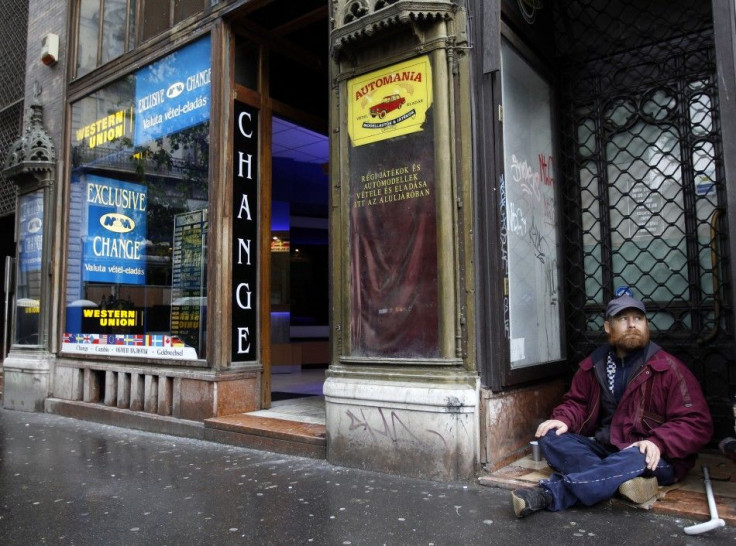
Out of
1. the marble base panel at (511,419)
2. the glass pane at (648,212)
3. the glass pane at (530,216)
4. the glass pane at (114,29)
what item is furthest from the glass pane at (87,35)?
the marble base panel at (511,419)

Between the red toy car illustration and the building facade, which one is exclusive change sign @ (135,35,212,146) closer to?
the building facade

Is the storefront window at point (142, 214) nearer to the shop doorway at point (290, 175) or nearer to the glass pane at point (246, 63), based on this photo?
the glass pane at point (246, 63)

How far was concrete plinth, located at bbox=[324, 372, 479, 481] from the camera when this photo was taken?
4434 mm

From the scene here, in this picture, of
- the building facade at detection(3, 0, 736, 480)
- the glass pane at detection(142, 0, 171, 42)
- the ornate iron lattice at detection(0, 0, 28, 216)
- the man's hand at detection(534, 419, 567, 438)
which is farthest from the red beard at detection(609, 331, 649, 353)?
the ornate iron lattice at detection(0, 0, 28, 216)

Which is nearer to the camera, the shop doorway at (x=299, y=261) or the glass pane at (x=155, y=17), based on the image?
the glass pane at (x=155, y=17)

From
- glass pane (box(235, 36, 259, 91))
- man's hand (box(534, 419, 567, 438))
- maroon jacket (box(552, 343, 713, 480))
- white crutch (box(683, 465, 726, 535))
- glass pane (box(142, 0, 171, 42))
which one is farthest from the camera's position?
glass pane (box(142, 0, 171, 42))

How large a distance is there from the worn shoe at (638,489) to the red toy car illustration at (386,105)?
10.6 ft

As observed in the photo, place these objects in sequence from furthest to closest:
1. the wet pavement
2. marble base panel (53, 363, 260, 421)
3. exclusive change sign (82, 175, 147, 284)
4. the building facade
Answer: exclusive change sign (82, 175, 147, 284), marble base panel (53, 363, 260, 421), the building facade, the wet pavement

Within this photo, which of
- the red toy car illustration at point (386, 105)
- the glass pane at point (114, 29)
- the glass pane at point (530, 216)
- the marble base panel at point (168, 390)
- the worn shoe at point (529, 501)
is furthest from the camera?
the glass pane at point (114, 29)

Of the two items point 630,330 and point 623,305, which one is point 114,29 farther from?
point 630,330

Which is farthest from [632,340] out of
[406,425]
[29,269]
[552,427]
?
[29,269]

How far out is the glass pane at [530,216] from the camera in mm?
5078

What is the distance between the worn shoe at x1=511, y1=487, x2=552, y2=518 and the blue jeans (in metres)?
0.04

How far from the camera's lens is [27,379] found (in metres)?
8.83
